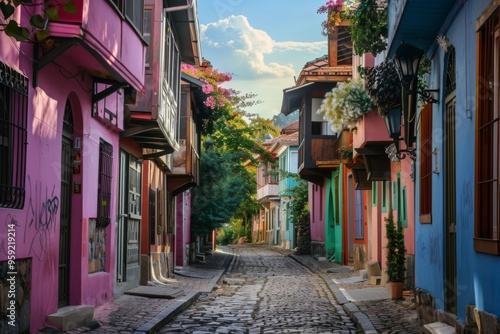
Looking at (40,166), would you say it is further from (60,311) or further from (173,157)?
(173,157)

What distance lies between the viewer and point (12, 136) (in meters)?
8.84

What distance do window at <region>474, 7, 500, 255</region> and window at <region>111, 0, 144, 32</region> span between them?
18.9 ft

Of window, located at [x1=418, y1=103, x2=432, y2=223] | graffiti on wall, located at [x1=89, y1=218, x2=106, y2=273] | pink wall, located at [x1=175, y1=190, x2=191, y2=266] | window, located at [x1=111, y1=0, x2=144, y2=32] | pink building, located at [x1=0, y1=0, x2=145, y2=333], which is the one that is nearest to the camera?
pink building, located at [x1=0, y1=0, x2=145, y2=333]

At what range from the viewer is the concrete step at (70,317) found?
10.3 meters

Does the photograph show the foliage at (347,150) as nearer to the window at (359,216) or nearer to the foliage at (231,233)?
the window at (359,216)

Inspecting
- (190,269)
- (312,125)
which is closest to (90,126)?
(190,269)

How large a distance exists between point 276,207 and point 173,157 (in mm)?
35897

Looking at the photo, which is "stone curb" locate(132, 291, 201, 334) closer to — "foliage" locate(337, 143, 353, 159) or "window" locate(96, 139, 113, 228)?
"window" locate(96, 139, 113, 228)

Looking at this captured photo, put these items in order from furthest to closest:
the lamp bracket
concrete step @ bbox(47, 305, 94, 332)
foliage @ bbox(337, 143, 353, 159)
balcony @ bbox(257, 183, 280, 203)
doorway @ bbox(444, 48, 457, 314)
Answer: balcony @ bbox(257, 183, 280, 203)
foliage @ bbox(337, 143, 353, 159)
the lamp bracket
concrete step @ bbox(47, 305, 94, 332)
doorway @ bbox(444, 48, 457, 314)

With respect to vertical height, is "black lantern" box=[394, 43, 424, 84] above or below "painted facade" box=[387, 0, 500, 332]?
above

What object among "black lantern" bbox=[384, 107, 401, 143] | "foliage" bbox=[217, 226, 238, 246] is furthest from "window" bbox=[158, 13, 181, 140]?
"foliage" bbox=[217, 226, 238, 246]

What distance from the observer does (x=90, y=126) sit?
1280 cm

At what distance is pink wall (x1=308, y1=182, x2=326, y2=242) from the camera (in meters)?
36.2

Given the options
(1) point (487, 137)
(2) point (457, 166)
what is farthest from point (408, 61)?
(1) point (487, 137)
